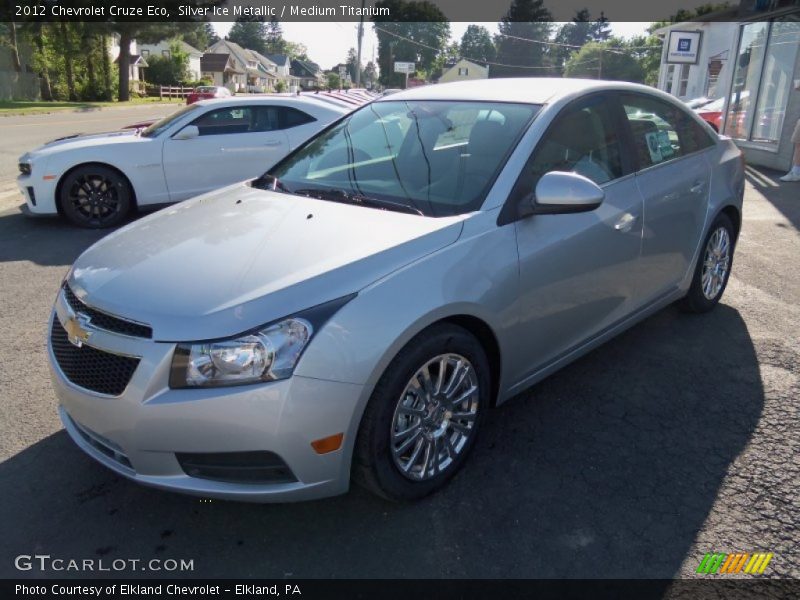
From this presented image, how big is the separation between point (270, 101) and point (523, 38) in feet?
330

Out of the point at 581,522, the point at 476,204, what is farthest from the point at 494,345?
the point at 581,522

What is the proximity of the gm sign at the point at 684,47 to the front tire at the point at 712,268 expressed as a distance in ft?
69.5

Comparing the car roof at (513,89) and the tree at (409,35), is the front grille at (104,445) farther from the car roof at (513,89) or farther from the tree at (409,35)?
the tree at (409,35)

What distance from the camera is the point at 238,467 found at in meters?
2.34

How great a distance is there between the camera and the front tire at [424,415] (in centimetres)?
247

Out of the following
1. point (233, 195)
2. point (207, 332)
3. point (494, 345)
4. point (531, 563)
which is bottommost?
point (531, 563)

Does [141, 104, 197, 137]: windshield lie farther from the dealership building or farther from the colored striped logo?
the dealership building

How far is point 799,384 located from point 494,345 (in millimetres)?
2149

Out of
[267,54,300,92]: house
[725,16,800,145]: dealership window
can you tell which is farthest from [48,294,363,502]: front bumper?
[267,54,300,92]: house

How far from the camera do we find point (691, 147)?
4.37 metres

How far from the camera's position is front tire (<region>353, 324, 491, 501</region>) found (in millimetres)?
2475

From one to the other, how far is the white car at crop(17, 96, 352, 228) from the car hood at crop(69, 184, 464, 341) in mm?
4894

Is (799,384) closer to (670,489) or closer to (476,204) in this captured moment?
(670,489)

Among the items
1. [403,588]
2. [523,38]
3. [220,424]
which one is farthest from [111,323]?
[523,38]
